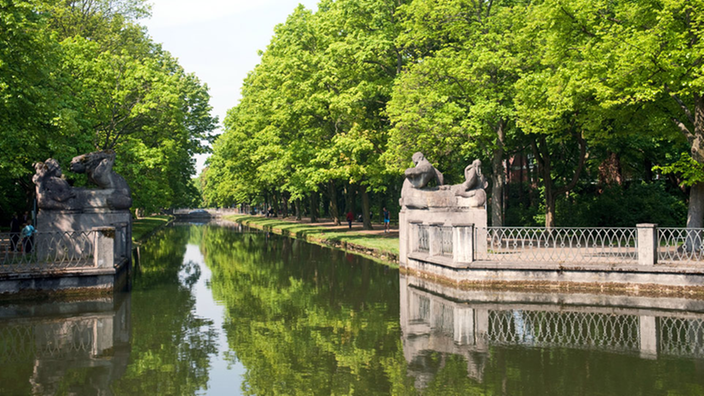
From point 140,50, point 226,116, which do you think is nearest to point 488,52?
point 140,50

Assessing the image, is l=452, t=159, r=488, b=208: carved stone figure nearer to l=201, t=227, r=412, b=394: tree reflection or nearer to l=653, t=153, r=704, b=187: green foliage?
l=201, t=227, r=412, b=394: tree reflection

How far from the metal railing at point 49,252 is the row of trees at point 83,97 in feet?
8.95

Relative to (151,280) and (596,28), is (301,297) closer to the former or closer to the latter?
(151,280)

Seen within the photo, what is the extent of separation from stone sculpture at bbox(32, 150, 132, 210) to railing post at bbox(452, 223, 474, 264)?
12225mm

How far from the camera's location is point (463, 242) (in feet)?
57.6

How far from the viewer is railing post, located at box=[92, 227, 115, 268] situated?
17172 millimetres

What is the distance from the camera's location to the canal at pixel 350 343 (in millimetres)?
8742

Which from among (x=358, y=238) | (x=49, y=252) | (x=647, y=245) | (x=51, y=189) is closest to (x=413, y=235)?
(x=647, y=245)

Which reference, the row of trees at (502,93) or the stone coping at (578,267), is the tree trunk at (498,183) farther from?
the stone coping at (578,267)

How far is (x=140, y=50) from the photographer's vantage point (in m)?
44.4

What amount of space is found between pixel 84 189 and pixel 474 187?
14.3m

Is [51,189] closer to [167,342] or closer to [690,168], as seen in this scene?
[167,342]

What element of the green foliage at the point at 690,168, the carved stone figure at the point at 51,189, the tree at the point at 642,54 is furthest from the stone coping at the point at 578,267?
the carved stone figure at the point at 51,189

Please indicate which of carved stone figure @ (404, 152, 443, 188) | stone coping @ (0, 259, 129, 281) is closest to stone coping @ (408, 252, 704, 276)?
carved stone figure @ (404, 152, 443, 188)
